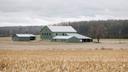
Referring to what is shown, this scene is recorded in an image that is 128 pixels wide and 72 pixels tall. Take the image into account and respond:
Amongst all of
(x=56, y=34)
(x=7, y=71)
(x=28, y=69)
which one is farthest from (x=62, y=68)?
(x=56, y=34)

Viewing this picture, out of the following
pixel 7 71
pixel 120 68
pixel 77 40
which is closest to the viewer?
pixel 7 71

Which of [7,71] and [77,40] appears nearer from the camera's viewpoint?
[7,71]

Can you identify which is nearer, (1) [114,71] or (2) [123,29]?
(1) [114,71]

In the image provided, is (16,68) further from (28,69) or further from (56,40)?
(56,40)

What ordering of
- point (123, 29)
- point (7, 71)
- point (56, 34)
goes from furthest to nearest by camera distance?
point (123, 29)
point (56, 34)
point (7, 71)

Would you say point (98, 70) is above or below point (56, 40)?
above

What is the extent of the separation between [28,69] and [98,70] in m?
3.25

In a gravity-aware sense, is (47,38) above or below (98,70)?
below

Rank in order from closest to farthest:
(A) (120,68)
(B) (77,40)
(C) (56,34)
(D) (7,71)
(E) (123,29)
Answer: (D) (7,71), (A) (120,68), (B) (77,40), (C) (56,34), (E) (123,29)

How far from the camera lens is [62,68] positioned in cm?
1603

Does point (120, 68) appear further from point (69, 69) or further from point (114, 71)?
point (69, 69)

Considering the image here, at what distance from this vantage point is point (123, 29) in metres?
198

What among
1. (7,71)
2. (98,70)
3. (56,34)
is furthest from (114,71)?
(56,34)

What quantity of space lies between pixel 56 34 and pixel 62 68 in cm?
10596
